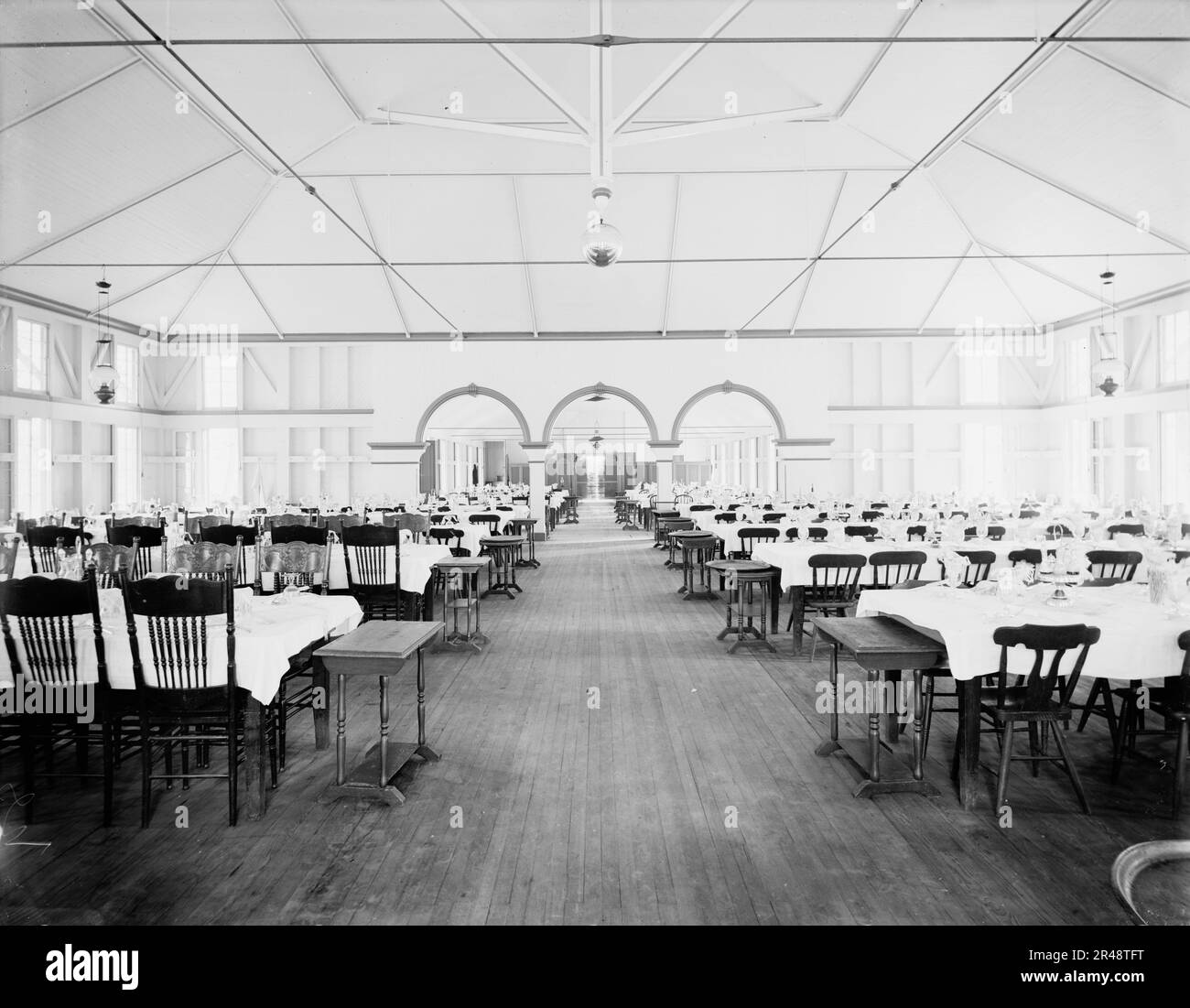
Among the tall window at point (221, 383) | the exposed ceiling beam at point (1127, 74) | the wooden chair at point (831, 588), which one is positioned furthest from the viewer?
the tall window at point (221, 383)

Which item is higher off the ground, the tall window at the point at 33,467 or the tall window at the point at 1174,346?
the tall window at the point at 1174,346

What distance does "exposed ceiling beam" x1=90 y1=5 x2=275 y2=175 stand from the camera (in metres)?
7.47

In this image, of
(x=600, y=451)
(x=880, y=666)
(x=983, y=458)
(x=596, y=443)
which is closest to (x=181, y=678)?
(x=880, y=666)

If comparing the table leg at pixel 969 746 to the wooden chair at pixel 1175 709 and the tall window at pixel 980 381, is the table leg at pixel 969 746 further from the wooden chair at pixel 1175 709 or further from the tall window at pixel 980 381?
the tall window at pixel 980 381

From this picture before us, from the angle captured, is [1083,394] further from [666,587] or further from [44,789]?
[44,789]

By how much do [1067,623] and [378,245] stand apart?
12.7m

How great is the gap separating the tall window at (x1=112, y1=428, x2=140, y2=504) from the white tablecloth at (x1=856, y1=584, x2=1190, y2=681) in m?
15.7

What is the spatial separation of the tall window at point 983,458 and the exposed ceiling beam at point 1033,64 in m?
8.56

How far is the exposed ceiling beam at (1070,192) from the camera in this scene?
10.6 m

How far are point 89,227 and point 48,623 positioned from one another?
10372 mm

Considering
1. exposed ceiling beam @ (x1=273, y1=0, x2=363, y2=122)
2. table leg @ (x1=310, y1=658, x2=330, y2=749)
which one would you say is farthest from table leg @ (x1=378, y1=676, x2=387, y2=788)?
exposed ceiling beam @ (x1=273, y1=0, x2=363, y2=122)

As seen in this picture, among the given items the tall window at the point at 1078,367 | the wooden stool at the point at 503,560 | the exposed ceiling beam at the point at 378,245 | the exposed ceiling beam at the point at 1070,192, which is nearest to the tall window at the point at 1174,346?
the tall window at the point at 1078,367

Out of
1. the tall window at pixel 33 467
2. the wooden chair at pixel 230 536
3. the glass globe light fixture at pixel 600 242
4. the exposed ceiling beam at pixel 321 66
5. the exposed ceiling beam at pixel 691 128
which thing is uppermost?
the exposed ceiling beam at pixel 321 66
